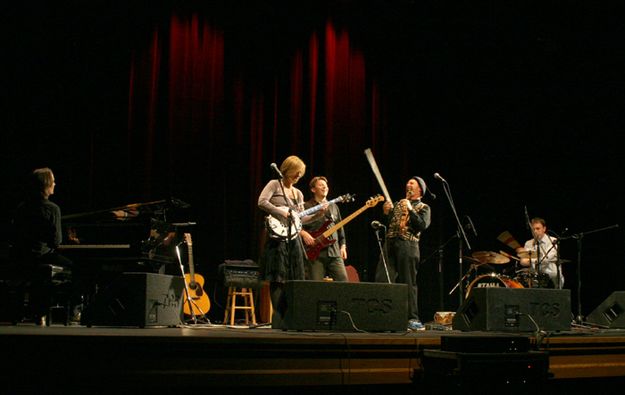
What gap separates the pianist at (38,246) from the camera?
5449 mm

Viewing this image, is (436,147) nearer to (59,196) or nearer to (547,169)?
(547,169)

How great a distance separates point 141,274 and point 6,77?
4713 mm

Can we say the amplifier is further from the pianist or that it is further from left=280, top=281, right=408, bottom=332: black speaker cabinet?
left=280, top=281, right=408, bottom=332: black speaker cabinet

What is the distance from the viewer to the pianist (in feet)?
17.9

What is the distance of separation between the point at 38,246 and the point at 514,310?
3.83 metres

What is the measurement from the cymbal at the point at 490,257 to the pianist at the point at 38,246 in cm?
577

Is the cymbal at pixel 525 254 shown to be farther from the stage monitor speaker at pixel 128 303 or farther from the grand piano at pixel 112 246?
the stage monitor speaker at pixel 128 303

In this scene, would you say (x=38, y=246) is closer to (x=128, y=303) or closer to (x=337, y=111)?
(x=128, y=303)

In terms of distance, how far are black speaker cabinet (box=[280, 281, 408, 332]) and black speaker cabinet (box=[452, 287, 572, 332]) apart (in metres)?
0.65

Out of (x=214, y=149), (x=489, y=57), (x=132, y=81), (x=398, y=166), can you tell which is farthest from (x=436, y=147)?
(x=132, y=81)

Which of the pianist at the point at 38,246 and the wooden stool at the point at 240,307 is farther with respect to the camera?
the wooden stool at the point at 240,307

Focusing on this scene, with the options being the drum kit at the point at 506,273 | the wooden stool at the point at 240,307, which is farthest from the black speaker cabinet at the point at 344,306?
the drum kit at the point at 506,273

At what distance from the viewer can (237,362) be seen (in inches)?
154

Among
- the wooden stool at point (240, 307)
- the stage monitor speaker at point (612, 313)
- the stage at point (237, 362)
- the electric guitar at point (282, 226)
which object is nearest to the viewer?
the stage at point (237, 362)
